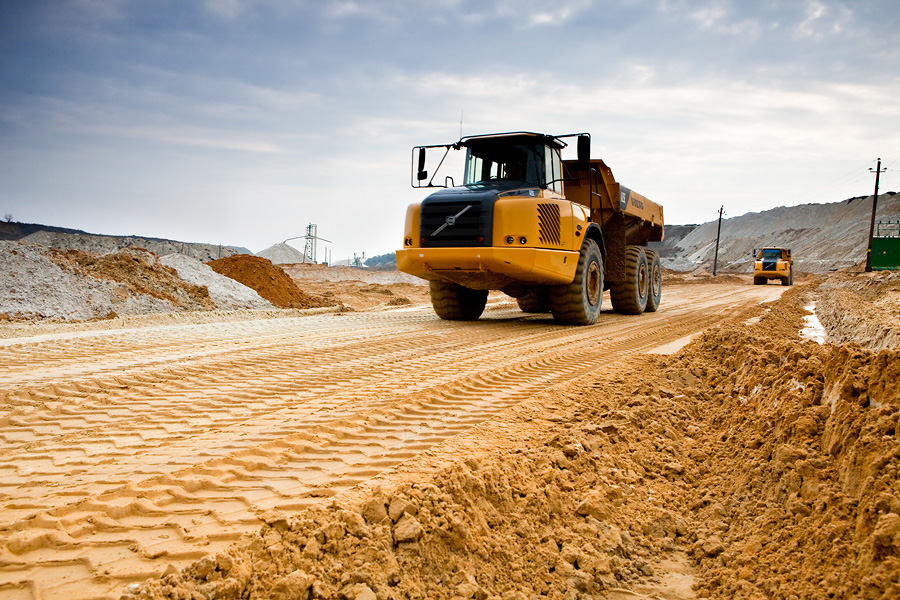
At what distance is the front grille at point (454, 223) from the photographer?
29.0 ft

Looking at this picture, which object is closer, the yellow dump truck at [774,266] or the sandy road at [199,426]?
the sandy road at [199,426]

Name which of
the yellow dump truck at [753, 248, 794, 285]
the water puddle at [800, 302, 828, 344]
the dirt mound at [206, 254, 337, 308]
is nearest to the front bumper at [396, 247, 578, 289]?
the water puddle at [800, 302, 828, 344]

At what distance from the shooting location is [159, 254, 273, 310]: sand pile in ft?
48.4

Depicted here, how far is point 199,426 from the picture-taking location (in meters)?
3.89

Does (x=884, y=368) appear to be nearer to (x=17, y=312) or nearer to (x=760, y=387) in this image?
(x=760, y=387)

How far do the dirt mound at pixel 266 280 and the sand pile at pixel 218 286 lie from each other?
662mm

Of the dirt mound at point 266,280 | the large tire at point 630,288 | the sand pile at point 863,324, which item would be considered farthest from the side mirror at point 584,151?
the dirt mound at point 266,280

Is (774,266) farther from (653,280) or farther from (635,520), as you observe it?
(635,520)

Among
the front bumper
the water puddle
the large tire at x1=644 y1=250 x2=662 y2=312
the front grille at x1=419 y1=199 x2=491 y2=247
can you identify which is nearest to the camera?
the front bumper

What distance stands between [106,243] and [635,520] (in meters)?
45.7

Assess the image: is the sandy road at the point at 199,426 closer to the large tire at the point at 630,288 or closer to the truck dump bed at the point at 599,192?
the truck dump bed at the point at 599,192

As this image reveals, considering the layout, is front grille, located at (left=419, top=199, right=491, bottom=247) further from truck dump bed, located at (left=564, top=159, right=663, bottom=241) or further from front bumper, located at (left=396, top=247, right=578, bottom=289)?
truck dump bed, located at (left=564, top=159, right=663, bottom=241)

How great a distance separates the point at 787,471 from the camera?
3002 mm

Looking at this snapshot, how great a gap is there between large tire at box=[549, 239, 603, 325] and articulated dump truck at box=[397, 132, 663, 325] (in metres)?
0.02
